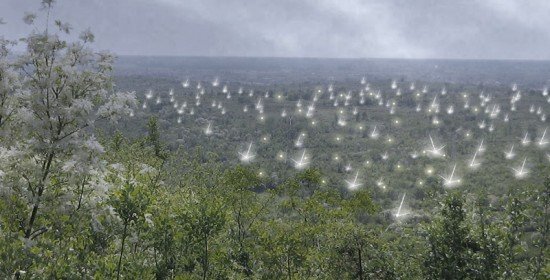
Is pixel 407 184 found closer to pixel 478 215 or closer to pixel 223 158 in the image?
pixel 223 158

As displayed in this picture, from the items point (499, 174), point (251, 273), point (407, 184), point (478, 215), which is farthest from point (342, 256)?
point (499, 174)

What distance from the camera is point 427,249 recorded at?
61.2 feet

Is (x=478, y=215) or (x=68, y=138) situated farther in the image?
(x=478, y=215)

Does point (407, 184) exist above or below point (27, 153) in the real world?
below

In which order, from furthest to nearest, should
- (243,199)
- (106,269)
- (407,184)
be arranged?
(407,184), (243,199), (106,269)

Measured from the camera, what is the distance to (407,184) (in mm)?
163750

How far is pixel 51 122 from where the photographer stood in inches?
671

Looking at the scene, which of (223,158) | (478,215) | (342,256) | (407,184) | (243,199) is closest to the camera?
(478,215)

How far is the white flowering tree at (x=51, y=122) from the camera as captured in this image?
55.8 ft

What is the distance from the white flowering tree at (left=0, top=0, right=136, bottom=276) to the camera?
17000 millimetres

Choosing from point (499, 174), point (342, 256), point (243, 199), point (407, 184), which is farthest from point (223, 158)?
point (342, 256)

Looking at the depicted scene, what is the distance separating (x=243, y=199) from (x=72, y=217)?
64.2 feet

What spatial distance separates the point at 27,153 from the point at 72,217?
2.96 meters

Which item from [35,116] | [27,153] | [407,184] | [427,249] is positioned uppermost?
[35,116]
